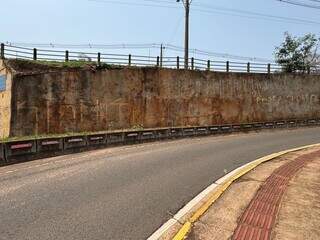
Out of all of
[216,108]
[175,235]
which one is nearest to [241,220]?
[175,235]

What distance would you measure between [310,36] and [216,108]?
78.9 ft

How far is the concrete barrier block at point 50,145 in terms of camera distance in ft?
63.8

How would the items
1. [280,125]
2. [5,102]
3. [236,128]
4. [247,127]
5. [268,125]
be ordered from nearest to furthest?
[5,102]
[236,128]
[247,127]
[268,125]
[280,125]

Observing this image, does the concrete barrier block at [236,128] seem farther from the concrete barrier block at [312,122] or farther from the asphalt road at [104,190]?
the asphalt road at [104,190]

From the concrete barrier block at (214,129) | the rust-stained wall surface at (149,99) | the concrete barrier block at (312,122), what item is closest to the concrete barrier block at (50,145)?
the rust-stained wall surface at (149,99)

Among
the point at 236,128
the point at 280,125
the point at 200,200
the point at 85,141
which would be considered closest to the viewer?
the point at 200,200

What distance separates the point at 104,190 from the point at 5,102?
19.2 metres

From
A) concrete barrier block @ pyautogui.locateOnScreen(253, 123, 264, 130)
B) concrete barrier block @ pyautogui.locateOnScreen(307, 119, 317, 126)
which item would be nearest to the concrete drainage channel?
concrete barrier block @ pyautogui.locateOnScreen(253, 123, 264, 130)

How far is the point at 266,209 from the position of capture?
10.3 metres

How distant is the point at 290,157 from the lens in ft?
65.7

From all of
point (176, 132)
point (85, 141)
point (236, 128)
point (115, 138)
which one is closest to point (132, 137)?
point (115, 138)

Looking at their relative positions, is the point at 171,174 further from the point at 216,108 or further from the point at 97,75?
the point at 216,108

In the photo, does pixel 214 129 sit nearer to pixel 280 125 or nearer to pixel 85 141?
pixel 280 125

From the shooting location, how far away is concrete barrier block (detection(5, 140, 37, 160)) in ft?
57.3
